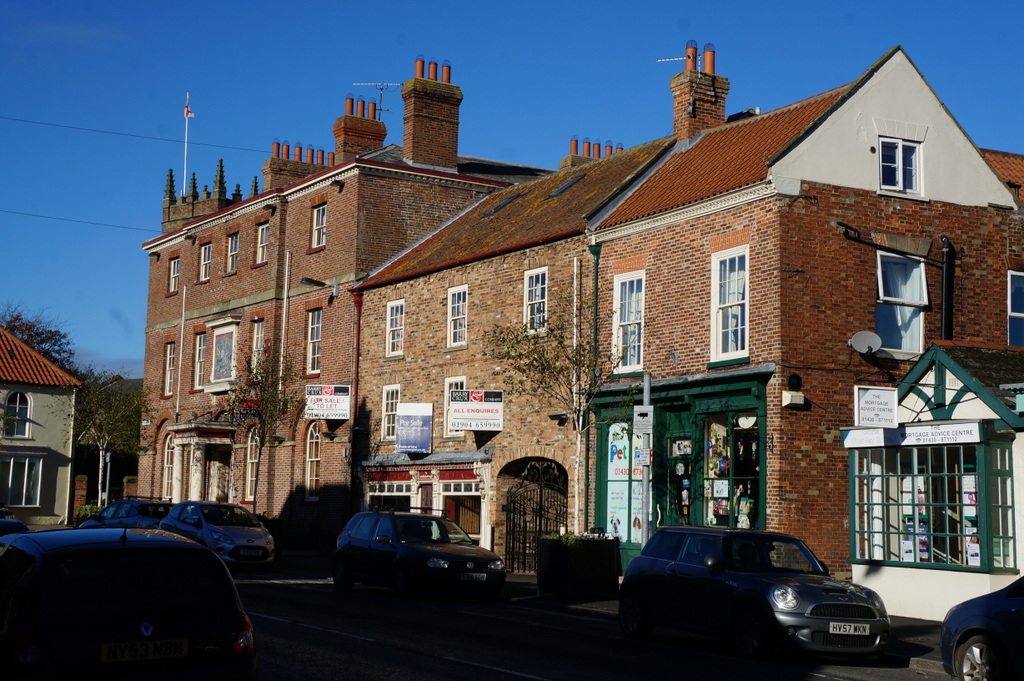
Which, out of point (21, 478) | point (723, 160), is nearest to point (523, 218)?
point (723, 160)

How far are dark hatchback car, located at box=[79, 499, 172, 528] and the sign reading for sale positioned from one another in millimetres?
6379

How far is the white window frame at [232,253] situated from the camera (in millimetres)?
43031

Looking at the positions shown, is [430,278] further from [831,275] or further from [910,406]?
[910,406]

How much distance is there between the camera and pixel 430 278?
108 feet

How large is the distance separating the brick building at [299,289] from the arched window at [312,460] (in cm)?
3

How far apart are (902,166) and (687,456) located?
22.9 ft

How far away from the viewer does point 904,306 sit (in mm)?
23375

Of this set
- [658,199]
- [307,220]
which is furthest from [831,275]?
[307,220]

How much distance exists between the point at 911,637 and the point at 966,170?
11075mm

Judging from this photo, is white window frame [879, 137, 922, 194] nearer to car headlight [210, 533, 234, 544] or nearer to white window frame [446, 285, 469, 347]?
white window frame [446, 285, 469, 347]

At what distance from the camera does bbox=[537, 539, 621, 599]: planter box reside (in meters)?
21.9

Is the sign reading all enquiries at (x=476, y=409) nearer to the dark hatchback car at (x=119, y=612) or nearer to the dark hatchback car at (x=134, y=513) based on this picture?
the dark hatchback car at (x=134, y=513)

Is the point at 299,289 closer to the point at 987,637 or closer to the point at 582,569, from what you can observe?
the point at 582,569

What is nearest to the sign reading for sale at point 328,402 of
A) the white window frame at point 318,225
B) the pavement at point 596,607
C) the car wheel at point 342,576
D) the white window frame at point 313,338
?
the white window frame at point 313,338
